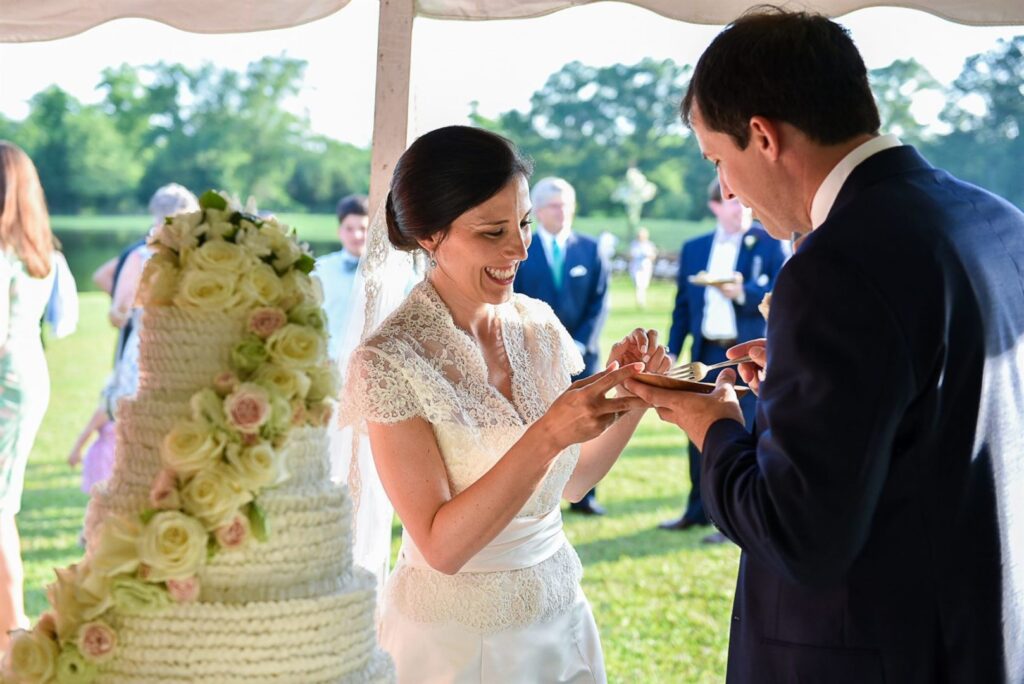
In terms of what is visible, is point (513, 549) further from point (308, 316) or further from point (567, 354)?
point (308, 316)

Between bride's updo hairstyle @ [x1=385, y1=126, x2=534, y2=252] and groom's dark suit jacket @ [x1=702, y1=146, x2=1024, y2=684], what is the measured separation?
→ 0.95m

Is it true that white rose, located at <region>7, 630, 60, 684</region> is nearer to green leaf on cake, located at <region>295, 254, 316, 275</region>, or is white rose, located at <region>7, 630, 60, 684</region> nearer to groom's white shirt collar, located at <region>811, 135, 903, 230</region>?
green leaf on cake, located at <region>295, 254, 316, 275</region>

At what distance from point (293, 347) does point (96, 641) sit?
1.57 feet

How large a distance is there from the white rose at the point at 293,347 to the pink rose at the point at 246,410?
0.24 feet

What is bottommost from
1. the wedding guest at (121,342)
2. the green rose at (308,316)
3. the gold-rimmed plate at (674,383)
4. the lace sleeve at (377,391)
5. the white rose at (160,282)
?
the wedding guest at (121,342)

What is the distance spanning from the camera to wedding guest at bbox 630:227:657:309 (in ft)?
69.4

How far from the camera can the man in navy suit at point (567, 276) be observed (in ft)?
23.8

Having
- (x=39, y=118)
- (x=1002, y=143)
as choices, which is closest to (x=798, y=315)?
(x=1002, y=143)

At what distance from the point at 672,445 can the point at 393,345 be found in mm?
10018

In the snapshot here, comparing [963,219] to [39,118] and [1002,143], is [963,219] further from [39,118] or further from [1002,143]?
[39,118]

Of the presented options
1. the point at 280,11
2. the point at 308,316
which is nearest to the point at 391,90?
the point at 280,11

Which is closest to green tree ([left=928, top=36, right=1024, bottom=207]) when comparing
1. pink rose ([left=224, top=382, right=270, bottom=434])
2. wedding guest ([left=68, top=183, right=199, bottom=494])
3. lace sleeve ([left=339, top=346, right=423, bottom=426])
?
wedding guest ([left=68, top=183, right=199, bottom=494])

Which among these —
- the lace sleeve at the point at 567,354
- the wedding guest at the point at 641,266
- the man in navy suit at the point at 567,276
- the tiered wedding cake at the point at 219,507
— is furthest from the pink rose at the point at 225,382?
the wedding guest at the point at 641,266

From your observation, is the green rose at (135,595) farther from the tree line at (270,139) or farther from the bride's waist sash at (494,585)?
the tree line at (270,139)
